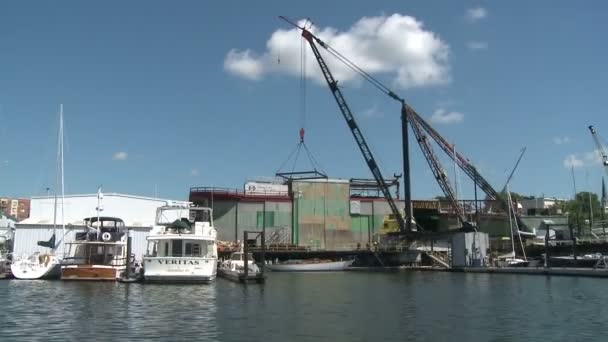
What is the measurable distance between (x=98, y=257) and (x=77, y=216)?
99.3 ft

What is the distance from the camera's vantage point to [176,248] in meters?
55.3

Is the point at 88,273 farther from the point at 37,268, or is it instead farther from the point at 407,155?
the point at 407,155

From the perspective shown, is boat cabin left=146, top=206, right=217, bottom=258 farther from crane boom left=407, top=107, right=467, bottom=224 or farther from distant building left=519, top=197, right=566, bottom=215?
distant building left=519, top=197, right=566, bottom=215

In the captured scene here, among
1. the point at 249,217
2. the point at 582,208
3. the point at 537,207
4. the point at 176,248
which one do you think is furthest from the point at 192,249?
the point at 582,208

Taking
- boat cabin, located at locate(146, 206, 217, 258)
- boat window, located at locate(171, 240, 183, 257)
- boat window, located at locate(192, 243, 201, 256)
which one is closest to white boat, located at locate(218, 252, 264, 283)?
boat cabin, located at locate(146, 206, 217, 258)

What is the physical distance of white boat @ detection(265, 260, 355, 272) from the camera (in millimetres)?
96938

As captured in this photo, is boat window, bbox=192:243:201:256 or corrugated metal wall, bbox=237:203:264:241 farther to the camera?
corrugated metal wall, bbox=237:203:264:241

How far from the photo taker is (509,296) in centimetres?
4669

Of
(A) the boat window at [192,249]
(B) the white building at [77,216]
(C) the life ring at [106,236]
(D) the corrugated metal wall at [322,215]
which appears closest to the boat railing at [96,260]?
(C) the life ring at [106,236]

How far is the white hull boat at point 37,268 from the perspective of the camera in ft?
194

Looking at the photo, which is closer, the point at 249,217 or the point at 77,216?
the point at 77,216

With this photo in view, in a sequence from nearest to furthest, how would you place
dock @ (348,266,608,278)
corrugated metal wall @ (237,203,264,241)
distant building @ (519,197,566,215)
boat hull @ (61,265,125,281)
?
boat hull @ (61,265,125,281) < dock @ (348,266,608,278) < corrugated metal wall @ (237,203,264,241) < distant building @ (519,197,566,215)

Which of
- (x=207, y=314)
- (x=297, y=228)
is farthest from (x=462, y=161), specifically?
(x=207, y=314)

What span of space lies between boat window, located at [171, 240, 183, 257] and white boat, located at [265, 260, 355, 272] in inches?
1701
